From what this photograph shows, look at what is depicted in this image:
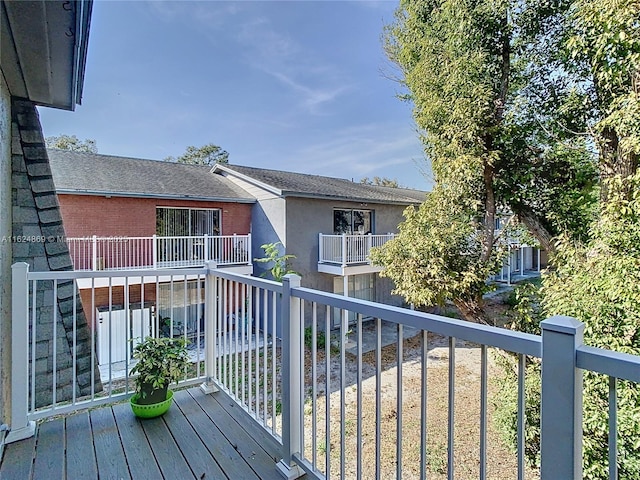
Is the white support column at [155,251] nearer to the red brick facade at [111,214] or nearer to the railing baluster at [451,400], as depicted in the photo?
the red brick facade at [111,214]

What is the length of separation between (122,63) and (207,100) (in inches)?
203

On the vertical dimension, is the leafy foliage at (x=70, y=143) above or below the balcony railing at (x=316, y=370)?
above

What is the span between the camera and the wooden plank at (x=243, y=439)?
6.83 feet

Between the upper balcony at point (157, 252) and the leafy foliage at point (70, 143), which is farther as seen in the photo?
the leafy foliage at point (70, 143)

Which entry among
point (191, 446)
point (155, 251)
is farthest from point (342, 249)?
point (191, 446)

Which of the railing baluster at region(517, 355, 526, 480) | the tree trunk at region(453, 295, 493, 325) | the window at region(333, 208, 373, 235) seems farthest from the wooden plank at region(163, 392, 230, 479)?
the window at region(333, 208, 373, 235)

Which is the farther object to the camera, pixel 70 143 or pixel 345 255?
pixel 70 143

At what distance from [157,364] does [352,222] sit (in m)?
11.0

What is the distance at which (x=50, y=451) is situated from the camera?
7.26ft

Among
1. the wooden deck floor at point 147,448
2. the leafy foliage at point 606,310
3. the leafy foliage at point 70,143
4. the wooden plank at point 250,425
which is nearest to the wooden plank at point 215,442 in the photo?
the wooden deck floor at point 147,448

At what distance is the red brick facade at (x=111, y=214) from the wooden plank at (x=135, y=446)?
7.81m

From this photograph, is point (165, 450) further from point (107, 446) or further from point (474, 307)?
point (474, 307)

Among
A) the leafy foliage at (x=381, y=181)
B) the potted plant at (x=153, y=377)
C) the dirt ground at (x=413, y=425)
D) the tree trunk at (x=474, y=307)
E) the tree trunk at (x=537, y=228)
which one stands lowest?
the dirt ground at (x=413, y=425)

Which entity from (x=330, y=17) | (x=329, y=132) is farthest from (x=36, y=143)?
(x=329, y=132)
